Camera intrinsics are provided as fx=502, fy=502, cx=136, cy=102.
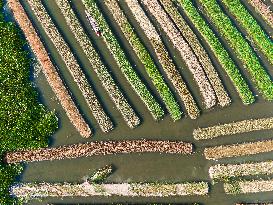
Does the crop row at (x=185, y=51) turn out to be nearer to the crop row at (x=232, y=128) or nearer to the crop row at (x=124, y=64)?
the crop row at (x=232, y=128)

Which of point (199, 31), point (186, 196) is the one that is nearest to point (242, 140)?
point (186, 196)

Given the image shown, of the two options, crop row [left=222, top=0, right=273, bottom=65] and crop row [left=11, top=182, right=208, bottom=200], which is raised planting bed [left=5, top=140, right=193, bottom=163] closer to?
crop row [left=11, top=182, right=208, bottom=200]

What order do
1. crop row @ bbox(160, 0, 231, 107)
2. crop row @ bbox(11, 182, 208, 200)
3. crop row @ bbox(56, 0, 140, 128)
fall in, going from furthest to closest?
crop row @ bbox(160, 0, 231, 107) < crop row @ bbox(56, 0, 140, 128) < crop row @ bbox(11, 182, 208, 200)

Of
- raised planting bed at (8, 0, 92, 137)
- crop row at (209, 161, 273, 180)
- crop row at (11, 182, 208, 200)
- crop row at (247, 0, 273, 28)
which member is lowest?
crop row at (11, 182, 208, 200)

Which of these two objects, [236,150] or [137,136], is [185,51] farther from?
[236,150]

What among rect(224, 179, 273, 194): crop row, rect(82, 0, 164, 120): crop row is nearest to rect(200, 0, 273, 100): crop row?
rect(224, 179, 273, 194): crop row
